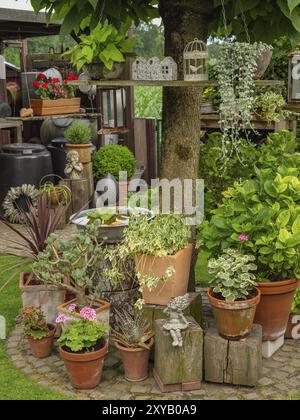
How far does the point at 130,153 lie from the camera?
10.0 m

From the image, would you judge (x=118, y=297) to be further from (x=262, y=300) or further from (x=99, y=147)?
(x=99, y=147)

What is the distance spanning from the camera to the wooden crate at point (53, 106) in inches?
343

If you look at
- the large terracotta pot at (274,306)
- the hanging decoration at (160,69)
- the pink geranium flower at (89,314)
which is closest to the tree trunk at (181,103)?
the hanging decoration at (160,69)

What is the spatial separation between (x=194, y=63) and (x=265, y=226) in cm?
128

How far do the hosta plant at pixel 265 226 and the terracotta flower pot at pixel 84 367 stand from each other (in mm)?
1073

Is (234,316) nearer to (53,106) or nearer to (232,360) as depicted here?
(232,360)

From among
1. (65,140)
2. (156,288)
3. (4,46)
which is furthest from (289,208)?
(4,46)

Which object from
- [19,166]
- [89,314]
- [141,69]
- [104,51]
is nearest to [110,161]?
[19,166]

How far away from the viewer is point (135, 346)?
388cm

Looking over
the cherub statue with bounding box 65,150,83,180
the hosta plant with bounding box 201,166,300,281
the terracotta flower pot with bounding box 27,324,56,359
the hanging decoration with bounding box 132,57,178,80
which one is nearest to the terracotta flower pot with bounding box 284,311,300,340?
the hosta plant with bounding box 201,166,300,281

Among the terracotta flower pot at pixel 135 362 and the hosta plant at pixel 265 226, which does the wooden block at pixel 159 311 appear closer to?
the terracotta flower pot at pixel 135 362

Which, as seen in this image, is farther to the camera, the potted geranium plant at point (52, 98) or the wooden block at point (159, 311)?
the potted geranium plant at point (52, 98)

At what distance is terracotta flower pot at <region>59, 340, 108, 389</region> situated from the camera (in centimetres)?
373
